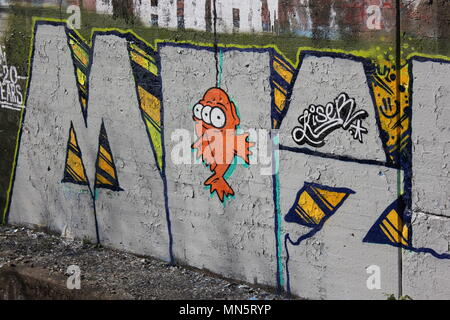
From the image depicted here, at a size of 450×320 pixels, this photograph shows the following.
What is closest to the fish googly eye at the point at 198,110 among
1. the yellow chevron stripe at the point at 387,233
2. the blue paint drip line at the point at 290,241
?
the blue paint drip line at the point at 290,241

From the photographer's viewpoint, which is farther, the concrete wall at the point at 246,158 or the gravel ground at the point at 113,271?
the gravel ground at the point at 113,271

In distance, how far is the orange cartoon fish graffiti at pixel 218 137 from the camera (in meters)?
6.37

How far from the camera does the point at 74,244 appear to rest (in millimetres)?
7723

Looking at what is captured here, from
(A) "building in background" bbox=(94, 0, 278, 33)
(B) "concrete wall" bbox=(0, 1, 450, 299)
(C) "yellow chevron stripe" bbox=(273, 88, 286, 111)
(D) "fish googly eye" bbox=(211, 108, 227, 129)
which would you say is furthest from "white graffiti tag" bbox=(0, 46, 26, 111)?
(C) "yellow chevron stripe" bbox=(273, 88, 286, 111)

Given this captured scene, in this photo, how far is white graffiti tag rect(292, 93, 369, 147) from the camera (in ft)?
18.8

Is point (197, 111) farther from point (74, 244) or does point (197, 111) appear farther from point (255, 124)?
point (74, 244)

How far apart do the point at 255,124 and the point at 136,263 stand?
1.76 metres

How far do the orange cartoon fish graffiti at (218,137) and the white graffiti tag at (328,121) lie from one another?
18.8 inches

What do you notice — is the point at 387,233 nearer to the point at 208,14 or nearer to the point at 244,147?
the point at 244,147

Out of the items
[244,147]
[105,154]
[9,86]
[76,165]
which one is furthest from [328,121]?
[9,86]

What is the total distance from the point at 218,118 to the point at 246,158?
15.3 inches

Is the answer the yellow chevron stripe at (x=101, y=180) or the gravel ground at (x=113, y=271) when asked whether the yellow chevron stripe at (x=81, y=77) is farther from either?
the gravel ground at (x=113, y=271)

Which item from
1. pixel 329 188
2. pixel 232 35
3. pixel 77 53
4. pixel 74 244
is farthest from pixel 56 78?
pixel 329 188

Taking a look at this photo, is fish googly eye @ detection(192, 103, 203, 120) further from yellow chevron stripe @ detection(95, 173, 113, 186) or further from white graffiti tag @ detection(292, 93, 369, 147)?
yellow chevron stripe @ detection(95, 173, 113, 186)
